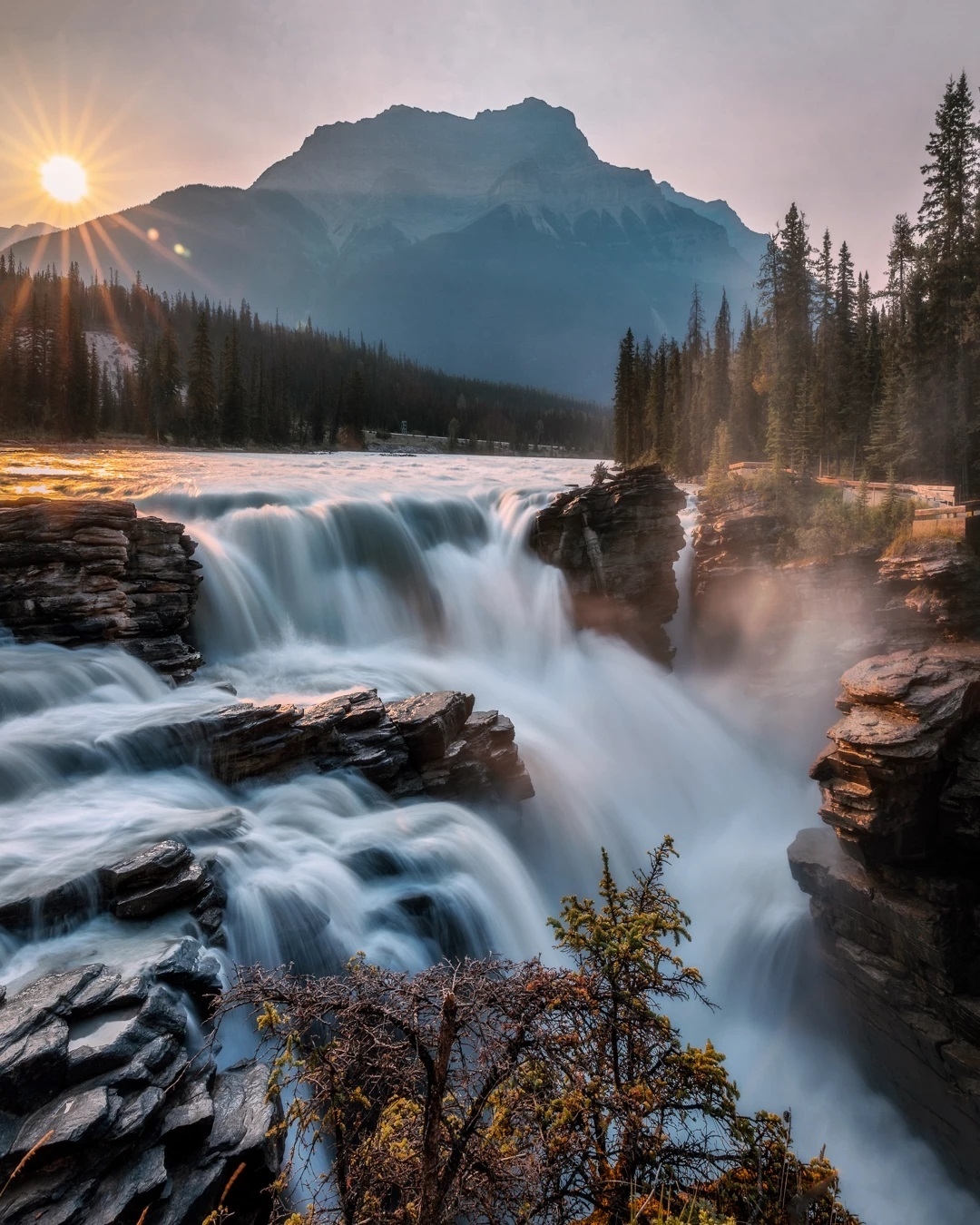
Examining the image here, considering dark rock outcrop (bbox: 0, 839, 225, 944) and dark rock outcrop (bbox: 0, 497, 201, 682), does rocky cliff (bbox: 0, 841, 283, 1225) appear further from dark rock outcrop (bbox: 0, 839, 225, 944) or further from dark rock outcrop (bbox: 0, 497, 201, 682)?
dark rock outcrop (bbox: 0, 497, 201, 682)

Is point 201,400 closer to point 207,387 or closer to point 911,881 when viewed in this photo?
point 207,387

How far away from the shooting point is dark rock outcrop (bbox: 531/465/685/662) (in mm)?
24797

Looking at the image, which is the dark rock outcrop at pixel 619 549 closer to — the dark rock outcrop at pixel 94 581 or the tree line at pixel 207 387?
the dark rock outcrop at pixel 94 581

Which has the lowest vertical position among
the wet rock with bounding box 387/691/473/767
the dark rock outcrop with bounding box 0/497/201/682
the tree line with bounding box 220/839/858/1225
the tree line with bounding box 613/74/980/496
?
the wet rock with bounding box 387/691/473/767

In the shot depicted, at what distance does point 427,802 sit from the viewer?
12.3 meters

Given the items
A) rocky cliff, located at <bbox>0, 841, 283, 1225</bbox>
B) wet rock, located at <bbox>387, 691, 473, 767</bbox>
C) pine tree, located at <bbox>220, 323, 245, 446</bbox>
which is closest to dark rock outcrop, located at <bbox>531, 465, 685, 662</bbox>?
wet rock, located at <bbox>387, 691, 473, 767</bbox>

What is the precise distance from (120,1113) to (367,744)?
293 inches

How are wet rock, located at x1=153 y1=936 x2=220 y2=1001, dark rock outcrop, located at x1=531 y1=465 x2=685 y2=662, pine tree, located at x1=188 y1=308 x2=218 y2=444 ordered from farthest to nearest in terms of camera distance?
pine tree, located at x1=188 y1=308 x2=218 y2=444, dark rock outcrop, located at x1=531 y1=465 x2=685 y2=662, wet rock, located at x1=153 y1=936 x2=220 y2=1001

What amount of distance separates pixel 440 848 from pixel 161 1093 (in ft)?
19.3

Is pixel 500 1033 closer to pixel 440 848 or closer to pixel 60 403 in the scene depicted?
pixel 440 848

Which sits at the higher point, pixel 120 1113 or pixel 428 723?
pixel 428 723

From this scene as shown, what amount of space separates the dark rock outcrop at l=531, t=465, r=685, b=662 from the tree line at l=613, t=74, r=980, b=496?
41.0 feet

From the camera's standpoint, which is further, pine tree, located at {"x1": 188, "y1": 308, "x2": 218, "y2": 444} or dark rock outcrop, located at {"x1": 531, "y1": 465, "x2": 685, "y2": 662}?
pine tree, located at {"x1": 188, "y1": 308, "x2": 218, "y2": 444}

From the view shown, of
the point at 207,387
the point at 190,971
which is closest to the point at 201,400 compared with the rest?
the point at 207,387
